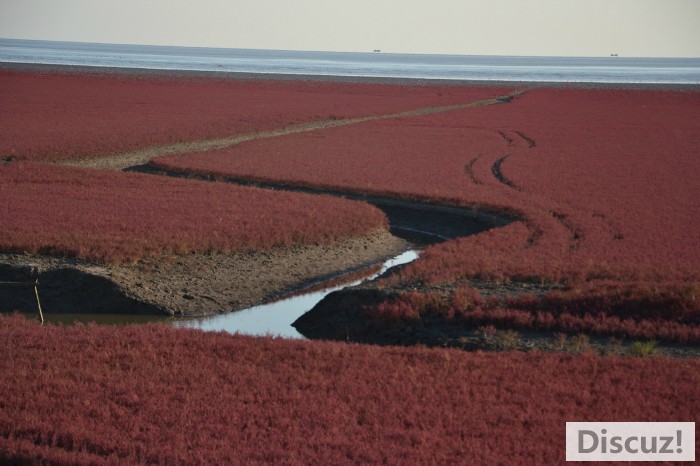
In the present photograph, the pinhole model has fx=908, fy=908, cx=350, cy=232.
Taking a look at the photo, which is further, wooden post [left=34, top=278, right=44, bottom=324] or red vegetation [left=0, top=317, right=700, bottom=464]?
wooden post [left=34, top=278, right=44, bottom=324]

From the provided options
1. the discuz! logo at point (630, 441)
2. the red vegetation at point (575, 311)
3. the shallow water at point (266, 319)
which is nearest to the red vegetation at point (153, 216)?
the shallow water at point (266, 319)

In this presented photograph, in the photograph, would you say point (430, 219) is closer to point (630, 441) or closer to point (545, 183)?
point (545, 183)

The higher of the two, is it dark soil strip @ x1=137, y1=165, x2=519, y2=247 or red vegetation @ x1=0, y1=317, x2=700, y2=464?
red vegetation @ x1=0, y1=317, x2=700, y2=464

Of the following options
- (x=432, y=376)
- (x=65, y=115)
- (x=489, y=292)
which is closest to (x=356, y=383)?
(x=432, y=376)

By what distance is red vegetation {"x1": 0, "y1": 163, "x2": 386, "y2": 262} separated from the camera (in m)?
22.1

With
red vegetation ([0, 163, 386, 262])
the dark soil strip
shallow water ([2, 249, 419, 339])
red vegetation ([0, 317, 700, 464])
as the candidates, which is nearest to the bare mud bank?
shallow water ([2, 249, 419, 339])

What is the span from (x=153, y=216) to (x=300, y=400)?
1504 centimetres

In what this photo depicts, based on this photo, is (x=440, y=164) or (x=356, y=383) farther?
(x=440, y=164)

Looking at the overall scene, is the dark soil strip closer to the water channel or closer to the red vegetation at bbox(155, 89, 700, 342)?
the water channel

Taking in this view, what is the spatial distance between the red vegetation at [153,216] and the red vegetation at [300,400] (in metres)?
7.19

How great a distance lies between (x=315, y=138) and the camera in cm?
4975

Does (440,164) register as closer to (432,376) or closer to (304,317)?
(304,317)

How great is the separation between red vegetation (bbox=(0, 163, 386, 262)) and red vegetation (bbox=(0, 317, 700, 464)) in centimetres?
719

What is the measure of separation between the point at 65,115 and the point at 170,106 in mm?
11054
